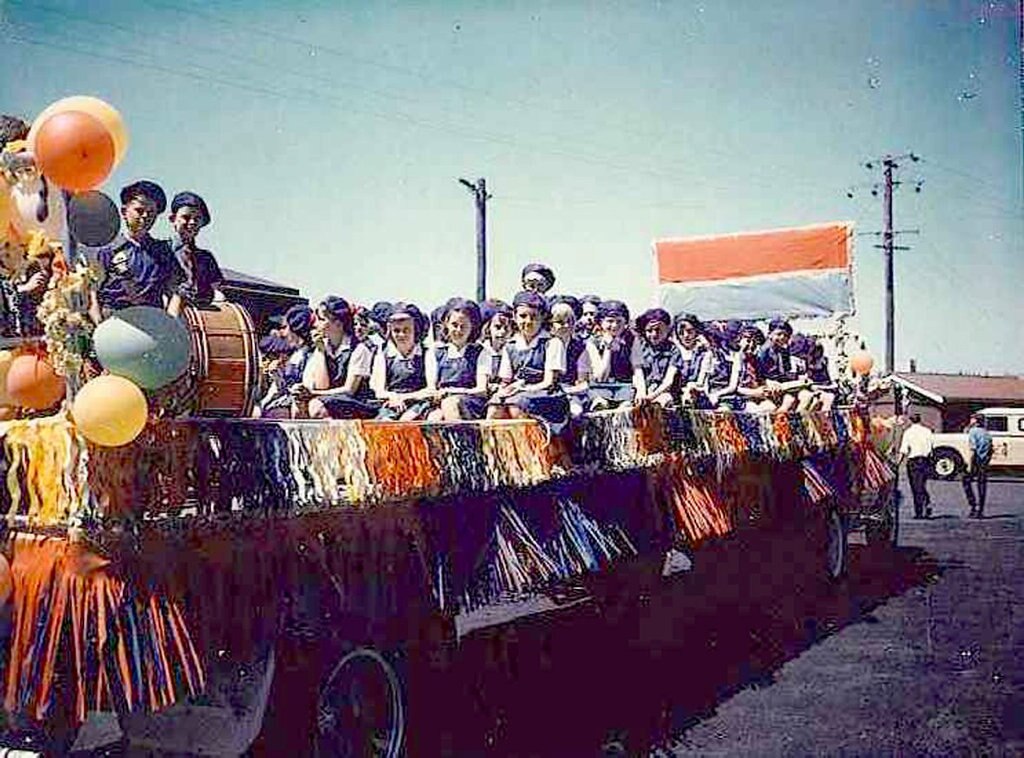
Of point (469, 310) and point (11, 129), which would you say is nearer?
point (11, 129)

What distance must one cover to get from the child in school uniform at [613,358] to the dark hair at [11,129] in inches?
154

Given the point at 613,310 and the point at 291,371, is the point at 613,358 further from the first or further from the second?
the point at 291,371

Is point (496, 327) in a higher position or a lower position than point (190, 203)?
lower

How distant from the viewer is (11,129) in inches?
152

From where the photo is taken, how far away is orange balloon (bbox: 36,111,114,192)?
315 centimetres

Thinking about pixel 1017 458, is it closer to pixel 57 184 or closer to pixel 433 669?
pixel 433 669

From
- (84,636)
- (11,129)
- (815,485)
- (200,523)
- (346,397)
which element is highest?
(11,129)

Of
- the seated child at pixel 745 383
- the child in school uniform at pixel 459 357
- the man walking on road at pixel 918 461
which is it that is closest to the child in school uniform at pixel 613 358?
the child in school uniform at pixel 459 357

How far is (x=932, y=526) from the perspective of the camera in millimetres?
15914

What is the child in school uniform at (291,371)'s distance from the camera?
22.2ft

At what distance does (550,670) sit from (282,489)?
142 inches

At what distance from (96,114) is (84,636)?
57.3 inches

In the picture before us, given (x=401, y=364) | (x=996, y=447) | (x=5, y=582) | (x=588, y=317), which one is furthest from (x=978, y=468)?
(x=5, y=582)

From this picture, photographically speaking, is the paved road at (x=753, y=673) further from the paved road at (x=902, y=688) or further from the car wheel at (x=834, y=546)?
the car wheel at (x=834, y=546)
